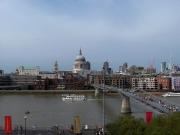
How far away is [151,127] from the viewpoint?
14633 mm

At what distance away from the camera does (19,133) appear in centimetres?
1991

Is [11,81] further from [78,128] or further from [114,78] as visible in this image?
[78,128]

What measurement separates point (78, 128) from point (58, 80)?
79564 mm

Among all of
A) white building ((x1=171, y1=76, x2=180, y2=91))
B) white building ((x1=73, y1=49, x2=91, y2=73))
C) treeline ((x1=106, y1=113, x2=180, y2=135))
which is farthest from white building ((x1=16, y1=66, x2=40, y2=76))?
treeline ((x1=106, y1=113, x2=180, y2=135))

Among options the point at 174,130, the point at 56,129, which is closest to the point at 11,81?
the point at 56,129

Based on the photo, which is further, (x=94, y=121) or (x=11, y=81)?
(x=11, y=81)

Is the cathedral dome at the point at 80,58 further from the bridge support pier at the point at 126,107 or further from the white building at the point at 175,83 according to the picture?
the bridge support pier at the point at 126,107

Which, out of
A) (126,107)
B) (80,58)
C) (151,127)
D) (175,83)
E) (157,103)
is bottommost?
(126,107)

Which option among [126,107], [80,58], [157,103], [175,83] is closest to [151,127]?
[157,103]

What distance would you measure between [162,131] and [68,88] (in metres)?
81.1

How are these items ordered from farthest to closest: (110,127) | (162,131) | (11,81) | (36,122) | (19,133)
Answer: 1. (11,81)
2. (36,122)
3. (19,133)
4. (110,127)
5. (162,131)

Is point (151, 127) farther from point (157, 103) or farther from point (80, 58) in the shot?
point (80, 58)

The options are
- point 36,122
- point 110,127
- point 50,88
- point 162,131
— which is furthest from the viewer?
point 50,88

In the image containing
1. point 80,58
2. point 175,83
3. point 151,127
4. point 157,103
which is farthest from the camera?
point 80,58
